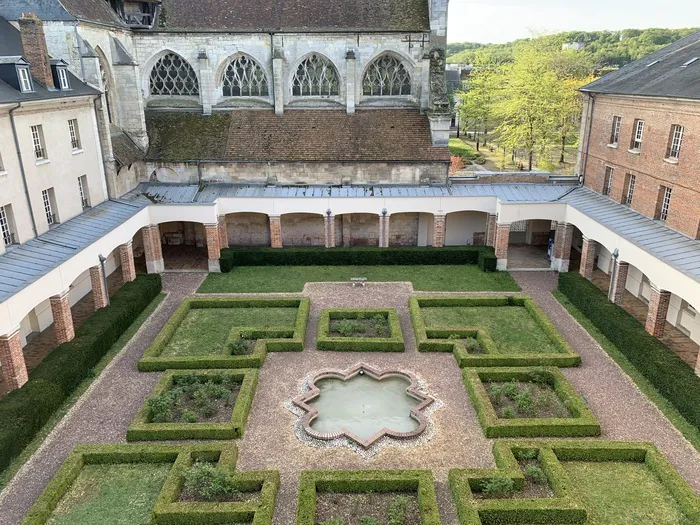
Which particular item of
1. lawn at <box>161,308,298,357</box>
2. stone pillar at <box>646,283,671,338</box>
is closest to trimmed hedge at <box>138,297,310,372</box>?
lawn at <box>161,308,298,357</box>


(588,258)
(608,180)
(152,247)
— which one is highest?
(608,180)

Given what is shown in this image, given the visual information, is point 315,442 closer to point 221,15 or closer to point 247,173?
point 247,173

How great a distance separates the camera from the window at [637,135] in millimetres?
26125

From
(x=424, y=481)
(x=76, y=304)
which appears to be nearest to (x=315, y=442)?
(x=424, y=481)

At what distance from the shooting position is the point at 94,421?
17.9 m

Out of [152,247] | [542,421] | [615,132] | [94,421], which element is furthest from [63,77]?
[615,132]

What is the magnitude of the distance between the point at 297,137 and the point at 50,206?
50.4 ft

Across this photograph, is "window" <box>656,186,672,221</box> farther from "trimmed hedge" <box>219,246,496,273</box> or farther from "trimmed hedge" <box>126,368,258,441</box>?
"trimmed hedge" <box>126,368,258,441</box>

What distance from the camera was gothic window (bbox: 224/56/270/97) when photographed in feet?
117

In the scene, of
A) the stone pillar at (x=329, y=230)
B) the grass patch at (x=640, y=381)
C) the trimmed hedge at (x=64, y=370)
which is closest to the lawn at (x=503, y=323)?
the grass patch at (x=640, y=381)

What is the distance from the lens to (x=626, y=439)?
16.6m

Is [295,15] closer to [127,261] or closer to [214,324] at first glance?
[127,261]

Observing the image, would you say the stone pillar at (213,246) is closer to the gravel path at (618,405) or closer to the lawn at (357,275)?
the lawn at (357,275)

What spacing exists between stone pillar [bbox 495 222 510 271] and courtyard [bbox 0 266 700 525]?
5617mm
